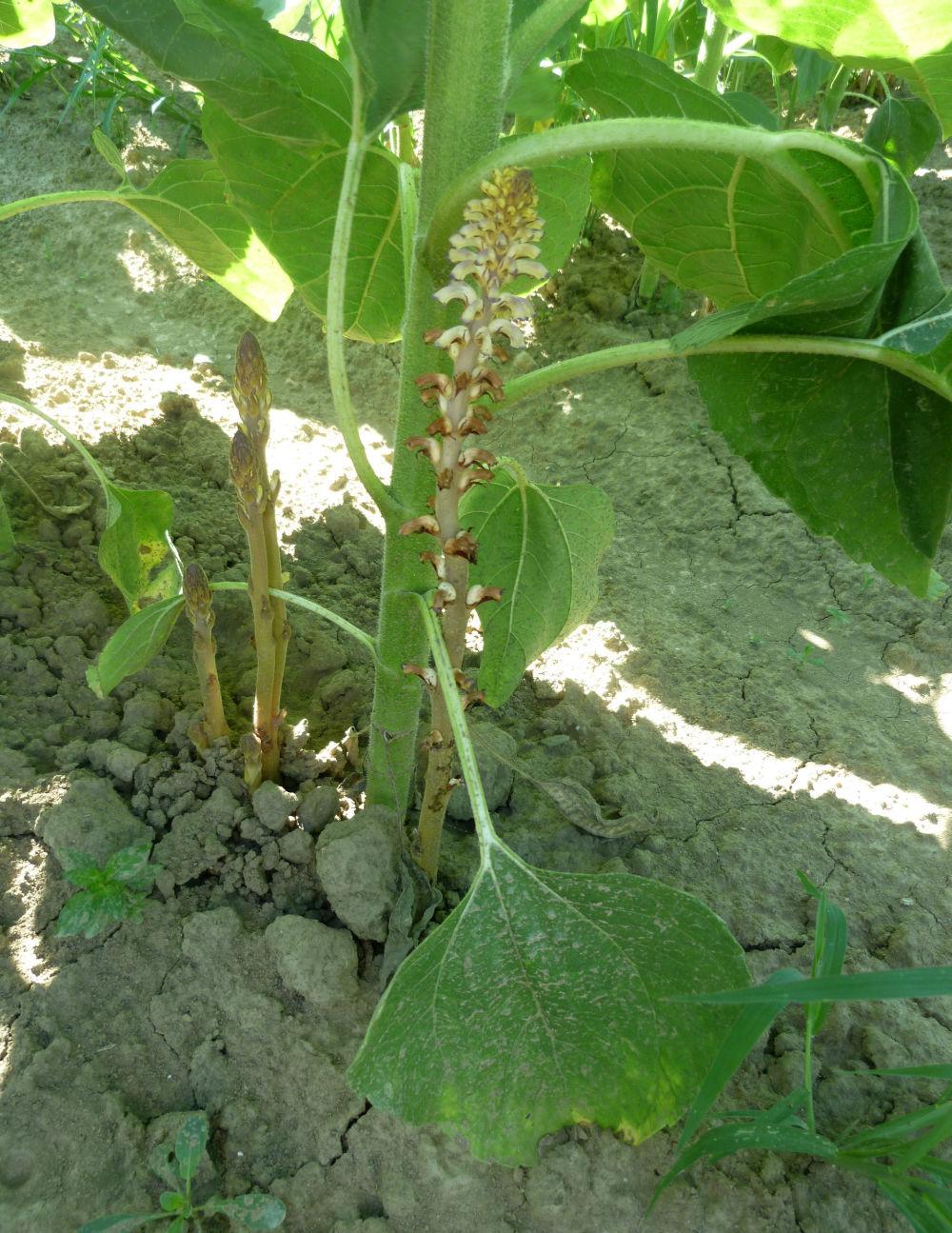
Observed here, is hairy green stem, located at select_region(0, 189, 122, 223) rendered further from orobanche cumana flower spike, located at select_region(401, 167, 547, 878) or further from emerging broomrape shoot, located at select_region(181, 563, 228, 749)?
orobanche cumana flower spike, located at select_region(401, 167, 547, 878)

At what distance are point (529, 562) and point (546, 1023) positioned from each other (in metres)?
0.67

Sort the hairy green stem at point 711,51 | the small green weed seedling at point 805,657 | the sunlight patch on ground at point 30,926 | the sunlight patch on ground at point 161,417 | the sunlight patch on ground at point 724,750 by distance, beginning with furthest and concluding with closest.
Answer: the hairy green stem at point 711,51
the sunlight patch on ground at point 161,417
the small green weed seedling at point 805,657
the sunlight patch on ground at point 724,750
the sunlight patch on ground at point 30,926

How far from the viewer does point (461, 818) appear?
1.91m

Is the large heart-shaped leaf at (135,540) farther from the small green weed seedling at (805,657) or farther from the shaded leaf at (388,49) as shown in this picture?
the small green weed seedling at (805,657)

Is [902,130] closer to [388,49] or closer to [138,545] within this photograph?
[388,49]

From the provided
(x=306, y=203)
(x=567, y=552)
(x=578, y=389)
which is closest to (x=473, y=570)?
(x=567, y=552)


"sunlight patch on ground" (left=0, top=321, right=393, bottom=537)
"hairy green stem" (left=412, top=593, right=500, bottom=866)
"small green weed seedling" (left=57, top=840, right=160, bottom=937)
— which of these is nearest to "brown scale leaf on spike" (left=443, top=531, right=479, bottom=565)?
"hairy green stem" (left=412, top=593, right=500, bottom=866)

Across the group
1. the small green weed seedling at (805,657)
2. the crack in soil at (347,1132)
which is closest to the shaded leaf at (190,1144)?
the crack in soil at (347,1132)

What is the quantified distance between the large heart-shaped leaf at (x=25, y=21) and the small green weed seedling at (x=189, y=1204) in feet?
6.51

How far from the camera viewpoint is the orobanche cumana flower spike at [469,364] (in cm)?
107

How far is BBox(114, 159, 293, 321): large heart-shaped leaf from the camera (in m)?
1.78

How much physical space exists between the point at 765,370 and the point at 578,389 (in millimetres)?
2351

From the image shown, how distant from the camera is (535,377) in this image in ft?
4.28

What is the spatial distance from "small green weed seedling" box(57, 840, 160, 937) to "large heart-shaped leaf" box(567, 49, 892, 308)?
126 cm
